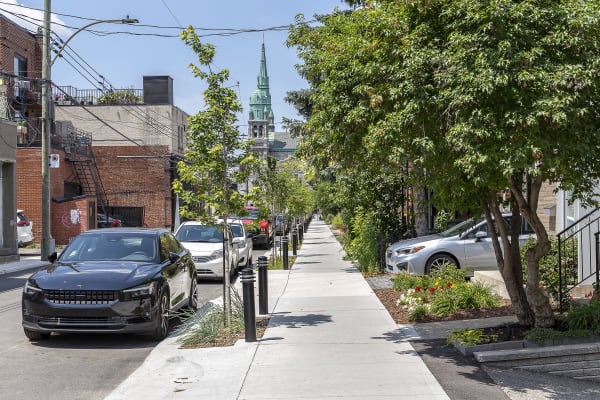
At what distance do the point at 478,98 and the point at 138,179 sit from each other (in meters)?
44.6

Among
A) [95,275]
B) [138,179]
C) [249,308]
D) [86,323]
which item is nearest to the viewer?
[86,323]

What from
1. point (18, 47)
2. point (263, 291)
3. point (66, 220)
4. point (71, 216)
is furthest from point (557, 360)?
point (18, 47)

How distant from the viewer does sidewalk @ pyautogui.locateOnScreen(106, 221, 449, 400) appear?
6.51m

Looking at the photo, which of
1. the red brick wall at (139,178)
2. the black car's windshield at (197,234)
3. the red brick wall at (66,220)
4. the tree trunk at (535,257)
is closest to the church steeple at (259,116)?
the red brick wall at (139,178)

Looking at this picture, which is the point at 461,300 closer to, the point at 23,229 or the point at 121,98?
the point at 23,229

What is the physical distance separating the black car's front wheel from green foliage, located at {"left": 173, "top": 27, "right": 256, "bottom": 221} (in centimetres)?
124

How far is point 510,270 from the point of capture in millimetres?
8180

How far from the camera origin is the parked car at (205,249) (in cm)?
1677

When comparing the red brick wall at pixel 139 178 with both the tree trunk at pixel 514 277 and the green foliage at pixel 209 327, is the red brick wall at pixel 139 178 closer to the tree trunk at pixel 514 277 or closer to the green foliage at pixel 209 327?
the green foliage at pixel 209 327

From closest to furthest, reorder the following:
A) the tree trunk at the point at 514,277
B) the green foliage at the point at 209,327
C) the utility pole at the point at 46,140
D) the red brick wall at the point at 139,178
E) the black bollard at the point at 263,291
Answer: the tree trunk at the point at 514,277 → the green foliage at the point at 209,327 → the black bollard at the point at 263,291 → the utility pole at the point at 46,140 → the red brick wall at the point at 139,178

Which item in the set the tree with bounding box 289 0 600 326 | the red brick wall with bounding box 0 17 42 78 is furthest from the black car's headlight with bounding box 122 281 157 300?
the red brick wall with bounding box 0 17 42 78

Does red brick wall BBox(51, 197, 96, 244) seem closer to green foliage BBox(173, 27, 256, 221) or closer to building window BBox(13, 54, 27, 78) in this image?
building window BBox(13, 54, 27, 78)

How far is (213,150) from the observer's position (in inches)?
375

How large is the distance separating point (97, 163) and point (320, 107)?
141 ft
